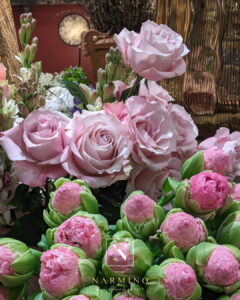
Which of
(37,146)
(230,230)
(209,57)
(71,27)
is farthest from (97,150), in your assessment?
(71,27)

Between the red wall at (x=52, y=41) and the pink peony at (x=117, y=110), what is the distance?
4636 mm

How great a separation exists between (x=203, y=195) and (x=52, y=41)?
514 centimetres

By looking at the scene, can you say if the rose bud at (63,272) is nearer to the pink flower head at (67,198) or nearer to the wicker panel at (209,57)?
the pink flower head at (67,198)

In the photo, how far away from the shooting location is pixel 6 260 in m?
0.36

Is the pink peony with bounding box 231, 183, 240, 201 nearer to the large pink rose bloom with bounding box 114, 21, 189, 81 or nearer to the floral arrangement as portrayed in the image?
the floral arrangement

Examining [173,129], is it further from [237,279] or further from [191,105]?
[191,105]

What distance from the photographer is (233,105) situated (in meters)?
0.84

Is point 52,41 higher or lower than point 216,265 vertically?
lower

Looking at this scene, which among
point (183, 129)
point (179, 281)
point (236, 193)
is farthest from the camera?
point (183, 129)

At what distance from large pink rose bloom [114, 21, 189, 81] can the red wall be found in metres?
4.60

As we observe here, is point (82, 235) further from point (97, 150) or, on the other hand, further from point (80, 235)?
point (97, 150)

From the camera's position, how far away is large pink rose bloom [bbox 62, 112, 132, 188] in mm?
469

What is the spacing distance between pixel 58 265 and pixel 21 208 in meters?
0.25

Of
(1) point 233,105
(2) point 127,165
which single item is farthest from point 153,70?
(1) point 233,105
